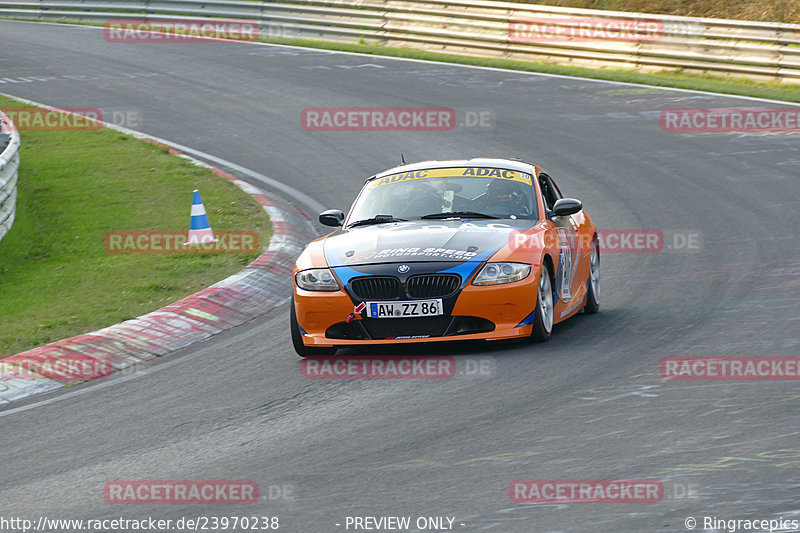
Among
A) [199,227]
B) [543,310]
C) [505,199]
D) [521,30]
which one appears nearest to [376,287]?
[543,310]

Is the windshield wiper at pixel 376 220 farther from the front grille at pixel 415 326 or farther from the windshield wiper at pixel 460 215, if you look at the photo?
the front grille at pixel 415 326

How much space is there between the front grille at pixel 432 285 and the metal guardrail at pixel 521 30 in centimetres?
1590

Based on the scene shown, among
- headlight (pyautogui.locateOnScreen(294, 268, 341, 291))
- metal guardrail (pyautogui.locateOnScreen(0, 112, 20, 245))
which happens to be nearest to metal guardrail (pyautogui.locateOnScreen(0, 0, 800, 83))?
metal guardrail (pyautogui.locateOnScreen(0, 112, 20, 245))

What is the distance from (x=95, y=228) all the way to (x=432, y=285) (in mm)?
6695

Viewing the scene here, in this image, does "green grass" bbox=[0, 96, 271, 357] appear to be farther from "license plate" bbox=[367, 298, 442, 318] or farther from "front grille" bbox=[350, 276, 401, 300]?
"license plate" bbox=[367, 298, 442, 318]

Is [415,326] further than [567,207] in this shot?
No

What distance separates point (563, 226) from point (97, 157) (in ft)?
32.3

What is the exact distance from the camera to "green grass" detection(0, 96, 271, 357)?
10.5 m

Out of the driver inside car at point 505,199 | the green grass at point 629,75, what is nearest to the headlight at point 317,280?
the driver inside car at point 505,199

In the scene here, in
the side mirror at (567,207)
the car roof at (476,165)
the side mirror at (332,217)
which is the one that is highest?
the car roof at (476,165)

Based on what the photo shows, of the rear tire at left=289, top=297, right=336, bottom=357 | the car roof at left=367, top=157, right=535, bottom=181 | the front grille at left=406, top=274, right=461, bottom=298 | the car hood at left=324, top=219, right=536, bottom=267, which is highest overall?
the car roof at left=367, top=157, right=535, bottom=181

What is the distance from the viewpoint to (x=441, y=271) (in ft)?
27.0

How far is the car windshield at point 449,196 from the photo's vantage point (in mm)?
9555

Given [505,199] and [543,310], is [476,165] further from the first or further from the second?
[543,310]
